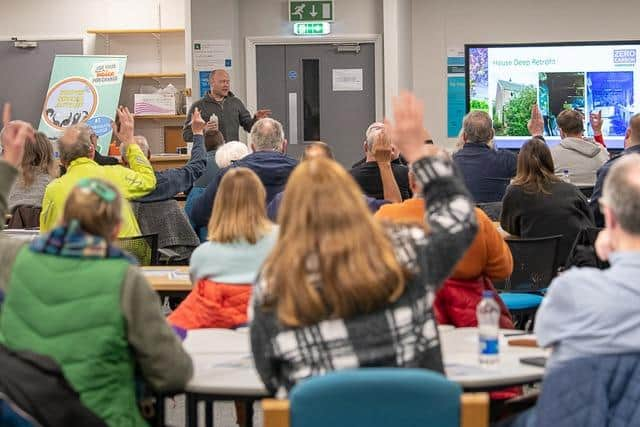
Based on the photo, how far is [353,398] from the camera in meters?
2.30

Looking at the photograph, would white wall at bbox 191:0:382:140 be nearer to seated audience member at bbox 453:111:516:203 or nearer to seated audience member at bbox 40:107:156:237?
seated audience member at bbox 453:111:516:203

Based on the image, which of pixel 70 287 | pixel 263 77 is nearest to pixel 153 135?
pixel 263 77

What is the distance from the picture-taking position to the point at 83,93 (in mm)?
11781

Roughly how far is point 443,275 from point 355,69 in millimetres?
9440

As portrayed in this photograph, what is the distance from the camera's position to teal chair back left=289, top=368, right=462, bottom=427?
2.28 meters

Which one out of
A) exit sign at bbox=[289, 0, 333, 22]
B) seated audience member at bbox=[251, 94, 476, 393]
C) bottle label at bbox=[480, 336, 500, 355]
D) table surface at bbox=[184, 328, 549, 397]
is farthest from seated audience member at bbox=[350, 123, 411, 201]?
exit sign at bbox=[289, 0, 333, 22]

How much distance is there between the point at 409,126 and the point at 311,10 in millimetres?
9150

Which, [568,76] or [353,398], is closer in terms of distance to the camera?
[353,398]

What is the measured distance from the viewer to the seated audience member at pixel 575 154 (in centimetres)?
780

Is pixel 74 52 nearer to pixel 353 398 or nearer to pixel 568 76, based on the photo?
pixel 568 76

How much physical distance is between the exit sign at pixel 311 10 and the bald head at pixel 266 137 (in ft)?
18.3

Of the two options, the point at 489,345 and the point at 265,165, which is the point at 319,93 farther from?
the point at 489,345

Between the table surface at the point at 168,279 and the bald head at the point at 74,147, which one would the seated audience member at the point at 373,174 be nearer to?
the table surface at the point at 168,279

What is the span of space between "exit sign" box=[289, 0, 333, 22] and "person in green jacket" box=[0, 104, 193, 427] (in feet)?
29.8
